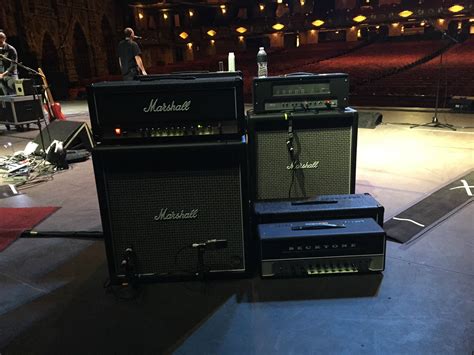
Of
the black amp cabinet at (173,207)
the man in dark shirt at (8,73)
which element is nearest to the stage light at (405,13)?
the man in dark shirt at (8,73)

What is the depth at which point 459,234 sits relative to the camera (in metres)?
2.33

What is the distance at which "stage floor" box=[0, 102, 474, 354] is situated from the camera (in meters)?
1.50

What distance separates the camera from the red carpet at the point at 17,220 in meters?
2.53

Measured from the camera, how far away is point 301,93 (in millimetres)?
2367

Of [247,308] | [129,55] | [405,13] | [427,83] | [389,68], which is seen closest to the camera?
[247,308]

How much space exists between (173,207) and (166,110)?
434 mm

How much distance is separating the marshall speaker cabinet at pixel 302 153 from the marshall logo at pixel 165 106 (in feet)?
2.17

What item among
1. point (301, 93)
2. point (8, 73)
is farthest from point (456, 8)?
point (301, 93)

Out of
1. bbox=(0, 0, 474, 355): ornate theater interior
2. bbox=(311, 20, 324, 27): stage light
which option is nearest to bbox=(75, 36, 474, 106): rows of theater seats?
bbox=(311, 20, 324, 27): stage light

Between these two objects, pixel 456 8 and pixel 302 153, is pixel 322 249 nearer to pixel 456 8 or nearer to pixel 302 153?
pixel 302 153

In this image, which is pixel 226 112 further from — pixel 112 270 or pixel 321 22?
pixel 321 22

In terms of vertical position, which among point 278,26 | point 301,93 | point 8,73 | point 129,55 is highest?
point 278,26

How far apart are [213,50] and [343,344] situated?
2435cm

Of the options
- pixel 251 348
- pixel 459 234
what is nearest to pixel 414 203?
pixel 459 234
